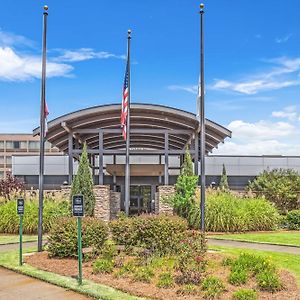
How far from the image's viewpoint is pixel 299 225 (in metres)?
22.3

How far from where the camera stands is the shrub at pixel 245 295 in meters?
7.75

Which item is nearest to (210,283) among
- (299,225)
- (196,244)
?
(196,244)

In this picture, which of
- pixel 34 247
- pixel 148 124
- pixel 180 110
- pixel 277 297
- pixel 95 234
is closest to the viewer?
pixel 277 297

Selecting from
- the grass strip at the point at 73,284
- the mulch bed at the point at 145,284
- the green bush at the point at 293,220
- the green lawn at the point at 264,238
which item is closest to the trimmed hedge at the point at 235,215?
the green bush at the point at 293,220

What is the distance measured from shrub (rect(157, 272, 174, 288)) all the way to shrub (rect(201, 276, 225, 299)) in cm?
64

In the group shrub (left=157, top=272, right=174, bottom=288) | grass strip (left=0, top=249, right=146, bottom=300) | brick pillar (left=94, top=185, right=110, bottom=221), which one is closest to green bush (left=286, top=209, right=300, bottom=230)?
brick pillar (left=94, top=185, right=110, bottom=221)

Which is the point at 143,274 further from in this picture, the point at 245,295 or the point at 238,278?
the point at 245,295

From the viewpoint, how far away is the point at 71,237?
40.8 feet

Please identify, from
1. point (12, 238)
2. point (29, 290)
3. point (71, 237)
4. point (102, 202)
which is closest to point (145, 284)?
point (29, 290)

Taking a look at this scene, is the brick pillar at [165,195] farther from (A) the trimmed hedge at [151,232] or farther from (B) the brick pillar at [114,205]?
(A) the trimmed hedge at [151,232]

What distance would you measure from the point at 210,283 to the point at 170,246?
3628 millimetres

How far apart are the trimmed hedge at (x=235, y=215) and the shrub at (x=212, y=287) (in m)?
11.7

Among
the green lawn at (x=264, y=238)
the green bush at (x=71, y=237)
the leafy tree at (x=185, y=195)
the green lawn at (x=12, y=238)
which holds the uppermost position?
the leafy tree at (x=185, y=195)

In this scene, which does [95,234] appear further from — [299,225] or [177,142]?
[177,142]
